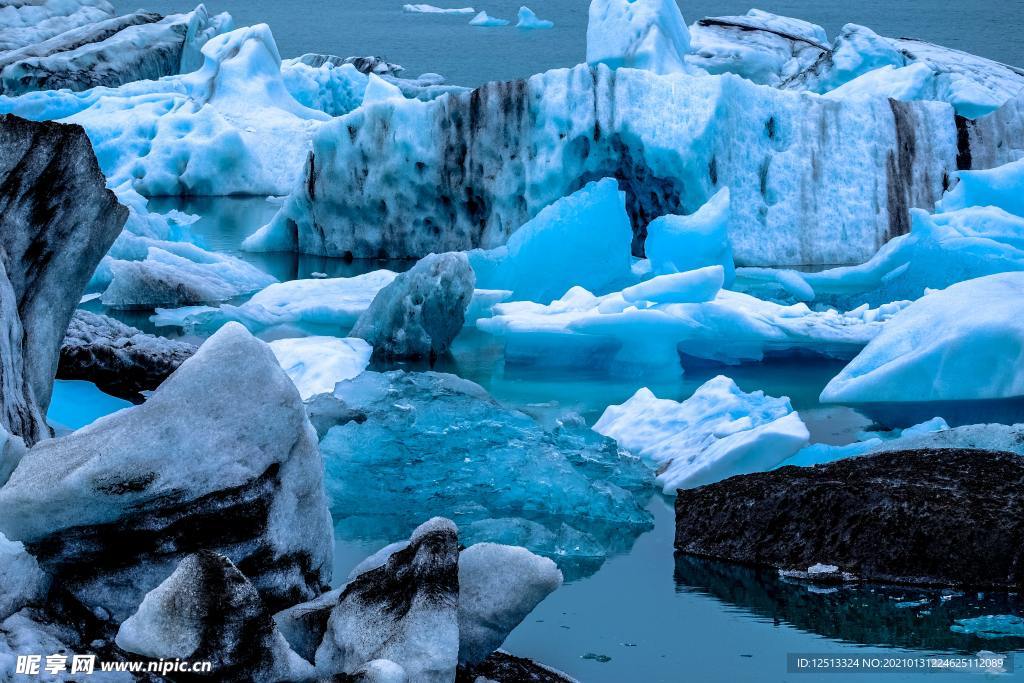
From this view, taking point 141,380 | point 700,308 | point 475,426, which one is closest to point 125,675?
point 475,426

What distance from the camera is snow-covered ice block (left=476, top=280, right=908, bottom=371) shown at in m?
6.57

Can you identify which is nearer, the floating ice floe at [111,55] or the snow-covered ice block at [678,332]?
the snow-covered ice block at [678,332]

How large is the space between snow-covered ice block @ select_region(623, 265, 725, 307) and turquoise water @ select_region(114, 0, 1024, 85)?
58.0 feet

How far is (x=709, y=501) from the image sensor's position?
12.7 feet

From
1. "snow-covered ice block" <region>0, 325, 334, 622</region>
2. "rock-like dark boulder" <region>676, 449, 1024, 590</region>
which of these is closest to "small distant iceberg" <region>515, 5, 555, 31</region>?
"rock-like dark boulder" <region>676, 449, 1024, 590</region>

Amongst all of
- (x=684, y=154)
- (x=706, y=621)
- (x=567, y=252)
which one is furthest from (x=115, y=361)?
(x=684, y=154)

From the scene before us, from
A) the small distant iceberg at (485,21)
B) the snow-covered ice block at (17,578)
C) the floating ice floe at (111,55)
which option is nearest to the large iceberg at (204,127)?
the floating ice floe at (111,55)

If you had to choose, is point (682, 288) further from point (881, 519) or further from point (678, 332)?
point (881, 519)

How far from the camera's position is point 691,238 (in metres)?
7.68

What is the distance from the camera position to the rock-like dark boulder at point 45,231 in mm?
3141

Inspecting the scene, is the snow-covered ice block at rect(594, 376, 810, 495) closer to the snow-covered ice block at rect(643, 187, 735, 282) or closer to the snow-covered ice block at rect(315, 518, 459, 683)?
the snow-covered ice block at rect(315, 518, 459, 683)

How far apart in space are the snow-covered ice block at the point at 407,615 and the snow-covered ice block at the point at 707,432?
2.08 meters

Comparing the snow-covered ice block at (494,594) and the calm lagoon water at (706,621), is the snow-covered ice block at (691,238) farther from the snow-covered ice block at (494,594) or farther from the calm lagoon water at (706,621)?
the snow-covered ice block at (494,594)

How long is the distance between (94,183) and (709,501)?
6.58 feet
